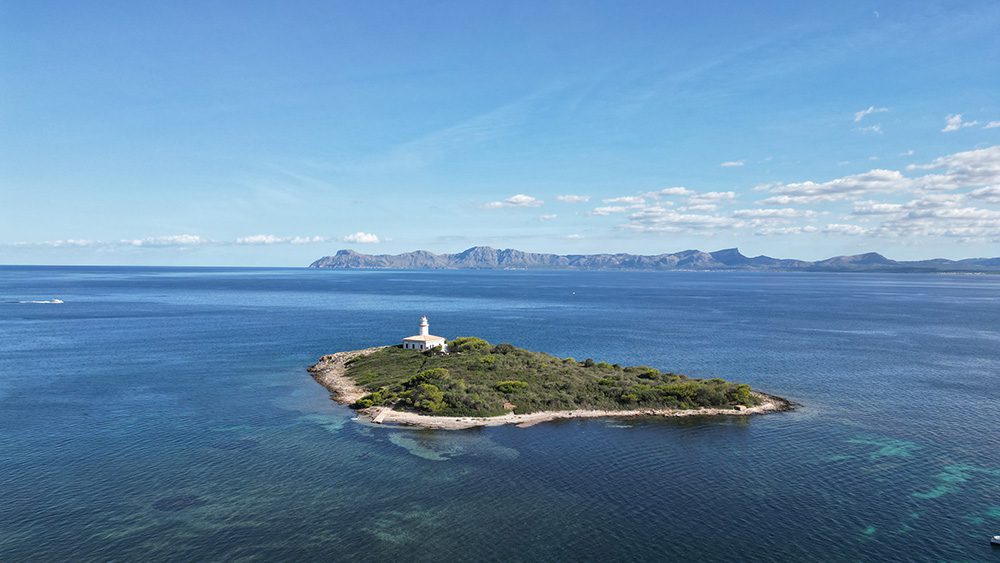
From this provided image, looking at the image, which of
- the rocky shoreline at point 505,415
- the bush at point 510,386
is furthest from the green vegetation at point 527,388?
the rocky shoreline at point 505,415

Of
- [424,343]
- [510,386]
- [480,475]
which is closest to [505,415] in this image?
[510,386]

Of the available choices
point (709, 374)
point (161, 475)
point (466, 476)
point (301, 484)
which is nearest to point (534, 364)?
point (709, 374)

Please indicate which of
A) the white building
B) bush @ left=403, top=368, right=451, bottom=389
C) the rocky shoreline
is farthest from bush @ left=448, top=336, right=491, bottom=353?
the rocky shoreline

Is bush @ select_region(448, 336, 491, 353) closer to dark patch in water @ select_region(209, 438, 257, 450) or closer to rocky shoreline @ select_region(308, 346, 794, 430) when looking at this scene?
rocky shoreline @ select_region(308, 346, 794, 430)

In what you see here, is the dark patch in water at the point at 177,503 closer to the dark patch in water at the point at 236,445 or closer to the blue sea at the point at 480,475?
the blue sea at the point at 480,475

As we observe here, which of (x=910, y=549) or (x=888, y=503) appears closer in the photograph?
(x=910, y=549)

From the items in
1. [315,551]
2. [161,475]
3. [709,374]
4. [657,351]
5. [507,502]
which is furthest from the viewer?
[657,351]

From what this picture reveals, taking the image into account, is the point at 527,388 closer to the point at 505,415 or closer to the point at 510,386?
the point at 510,386

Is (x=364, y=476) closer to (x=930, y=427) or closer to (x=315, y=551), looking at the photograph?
(x=315, y=551)
